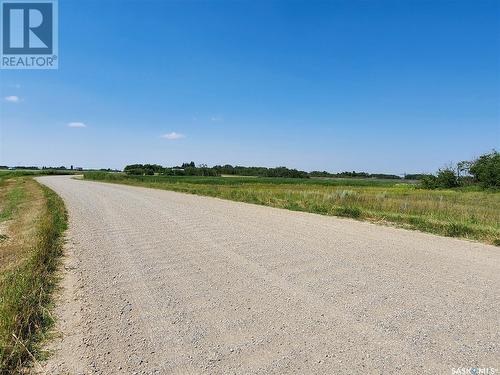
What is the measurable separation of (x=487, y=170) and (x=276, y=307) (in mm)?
55887

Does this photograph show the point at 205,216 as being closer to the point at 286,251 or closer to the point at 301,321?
the point at 286,251

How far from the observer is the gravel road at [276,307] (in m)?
3.44

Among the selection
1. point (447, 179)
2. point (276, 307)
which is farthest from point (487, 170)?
point (276, 307)

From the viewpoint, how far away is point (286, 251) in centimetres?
789

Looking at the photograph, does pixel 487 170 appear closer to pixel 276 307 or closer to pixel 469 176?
pixel 469 176

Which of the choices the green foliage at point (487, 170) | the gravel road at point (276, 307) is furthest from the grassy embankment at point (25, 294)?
the green foliage at point (487, 170)

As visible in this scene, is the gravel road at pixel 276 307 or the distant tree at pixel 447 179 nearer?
the gravel road at pixel 276 307

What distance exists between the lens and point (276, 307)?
4703 millimetres

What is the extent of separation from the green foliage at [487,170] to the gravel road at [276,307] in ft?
158

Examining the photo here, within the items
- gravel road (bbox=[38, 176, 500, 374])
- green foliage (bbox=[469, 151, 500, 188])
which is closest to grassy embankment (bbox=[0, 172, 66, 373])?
gravel road (bbox=[38, 176, 500, 374])

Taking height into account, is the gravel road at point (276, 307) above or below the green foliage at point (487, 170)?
below

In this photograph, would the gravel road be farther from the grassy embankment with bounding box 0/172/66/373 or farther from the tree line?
the tree line

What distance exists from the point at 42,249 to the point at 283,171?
5133 inches

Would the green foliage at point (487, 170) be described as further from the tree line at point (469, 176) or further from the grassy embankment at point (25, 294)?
the grassy embankment at point (25, 294)
